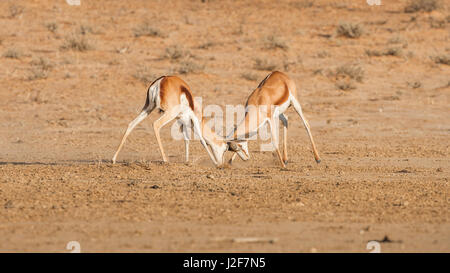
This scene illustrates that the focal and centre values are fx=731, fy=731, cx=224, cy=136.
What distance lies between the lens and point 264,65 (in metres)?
19.2

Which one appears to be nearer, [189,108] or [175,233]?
[175,233]

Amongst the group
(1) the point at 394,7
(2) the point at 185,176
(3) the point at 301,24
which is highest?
(1) the point at 394,7

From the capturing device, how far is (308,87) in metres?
17.9

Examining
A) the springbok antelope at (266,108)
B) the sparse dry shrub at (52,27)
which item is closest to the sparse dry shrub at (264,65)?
the sparse dry shrub at (52,27)

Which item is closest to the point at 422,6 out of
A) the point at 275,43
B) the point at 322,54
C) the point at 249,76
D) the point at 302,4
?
the point at 302,4

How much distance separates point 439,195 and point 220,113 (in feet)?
26.3

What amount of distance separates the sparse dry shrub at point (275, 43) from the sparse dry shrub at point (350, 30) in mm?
2168

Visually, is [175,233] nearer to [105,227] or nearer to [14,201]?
[105,227]

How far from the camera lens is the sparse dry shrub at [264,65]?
62.9ft

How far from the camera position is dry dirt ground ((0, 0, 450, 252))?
6645 mm

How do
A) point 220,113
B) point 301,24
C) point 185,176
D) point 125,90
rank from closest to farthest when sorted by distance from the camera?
point 185,176 < point 220,113 < point 125,90 < point 301,24

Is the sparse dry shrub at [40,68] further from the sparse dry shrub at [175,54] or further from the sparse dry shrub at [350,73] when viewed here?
the sparse dry shrub at [350,73]
